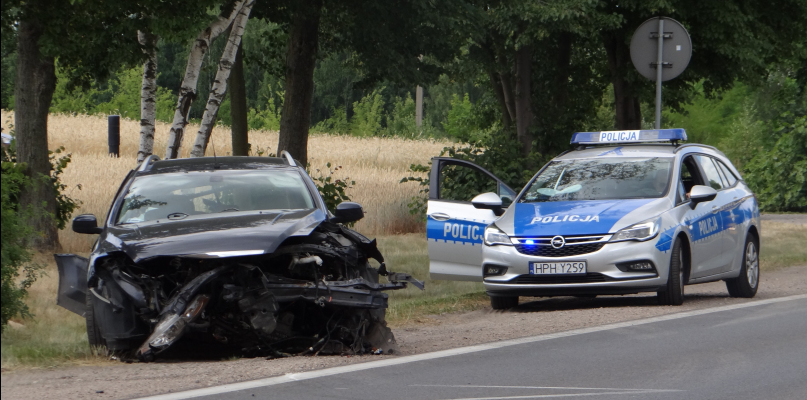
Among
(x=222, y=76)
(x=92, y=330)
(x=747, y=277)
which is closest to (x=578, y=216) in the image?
(x=747, y=277)

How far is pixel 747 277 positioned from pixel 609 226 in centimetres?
270

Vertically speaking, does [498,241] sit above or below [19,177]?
below

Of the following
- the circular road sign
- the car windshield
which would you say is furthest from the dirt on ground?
the circular road sign

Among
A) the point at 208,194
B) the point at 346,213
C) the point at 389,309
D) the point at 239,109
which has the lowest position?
the point at 389,309

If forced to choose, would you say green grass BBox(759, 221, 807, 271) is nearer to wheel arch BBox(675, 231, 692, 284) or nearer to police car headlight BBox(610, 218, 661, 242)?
wheel arch BBox(675, 231, 692, 284)

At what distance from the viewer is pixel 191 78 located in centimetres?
1366

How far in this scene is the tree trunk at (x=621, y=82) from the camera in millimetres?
20266

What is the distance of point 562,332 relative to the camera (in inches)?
354

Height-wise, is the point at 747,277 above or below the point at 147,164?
below

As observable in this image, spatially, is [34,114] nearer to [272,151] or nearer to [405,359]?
[405,359]

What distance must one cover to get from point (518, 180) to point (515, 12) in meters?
3.95

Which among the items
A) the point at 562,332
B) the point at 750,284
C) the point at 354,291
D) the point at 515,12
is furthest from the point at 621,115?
the point at 354,291

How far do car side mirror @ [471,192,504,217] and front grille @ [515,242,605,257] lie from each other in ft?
3.23

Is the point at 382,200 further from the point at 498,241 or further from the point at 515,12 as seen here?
the point at 498,241
